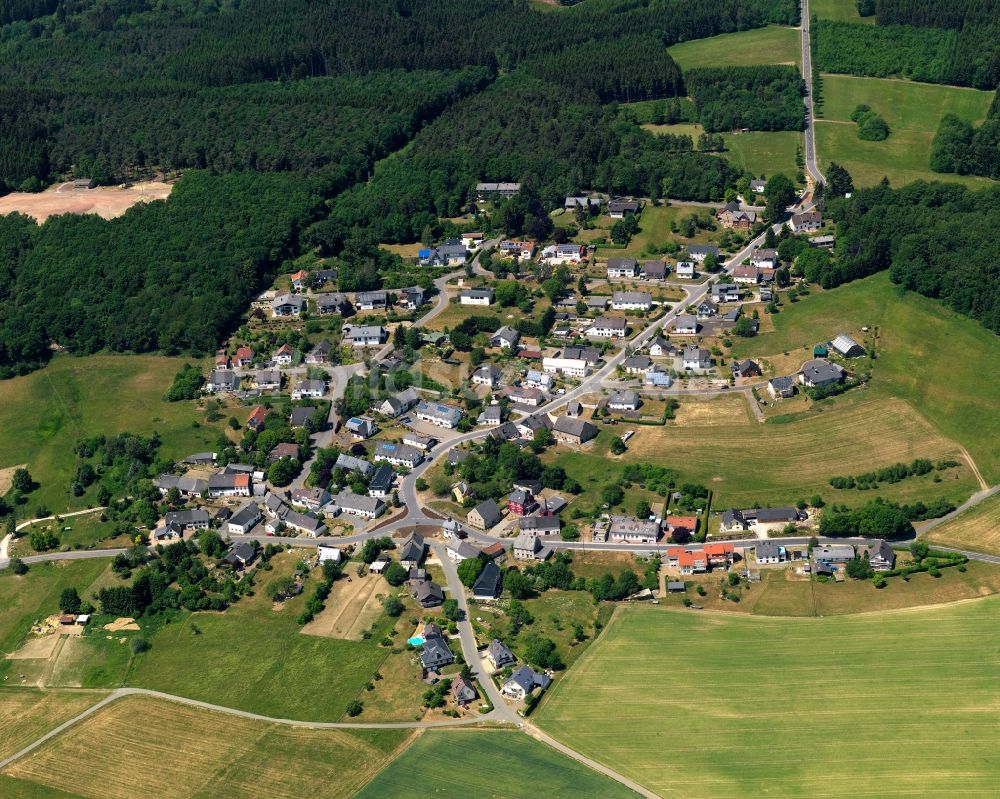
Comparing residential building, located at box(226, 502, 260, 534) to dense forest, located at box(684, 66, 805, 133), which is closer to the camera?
residential building, located at box(226, 502, 260, 534)

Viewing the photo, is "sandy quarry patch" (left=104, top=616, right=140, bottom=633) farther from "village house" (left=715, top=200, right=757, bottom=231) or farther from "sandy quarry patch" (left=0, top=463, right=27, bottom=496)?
"village house" (left=715, top=200, right=757, bottom=231)

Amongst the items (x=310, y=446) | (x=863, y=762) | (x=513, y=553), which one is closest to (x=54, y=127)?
(x=310, y=446)

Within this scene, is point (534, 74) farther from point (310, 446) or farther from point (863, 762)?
point (863, 762)

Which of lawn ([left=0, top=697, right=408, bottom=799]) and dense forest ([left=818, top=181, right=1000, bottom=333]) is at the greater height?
dense forest ([left=818, top=181, right=1000, bottom=333])

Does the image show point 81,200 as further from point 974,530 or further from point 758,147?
point 974,530

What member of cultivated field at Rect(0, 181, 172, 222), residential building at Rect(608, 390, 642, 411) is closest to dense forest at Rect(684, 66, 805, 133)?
residential building at Rect(608, 390, 642, 411)

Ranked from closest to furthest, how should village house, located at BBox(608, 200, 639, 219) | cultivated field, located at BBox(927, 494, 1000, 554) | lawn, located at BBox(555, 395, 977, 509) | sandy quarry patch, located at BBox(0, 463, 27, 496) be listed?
cultivated field, located at BBox(927, 494, 1000, 554), lawn, located at BBox(555, 395, 977, 509), sandy quarry patch, located at BBox(0, 463, 27, 496), village house, located at BBox(608, 200, 639, 219)

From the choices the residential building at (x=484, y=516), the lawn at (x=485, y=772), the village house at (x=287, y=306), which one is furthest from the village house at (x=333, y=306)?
the lawn at (x=485, y=772)
